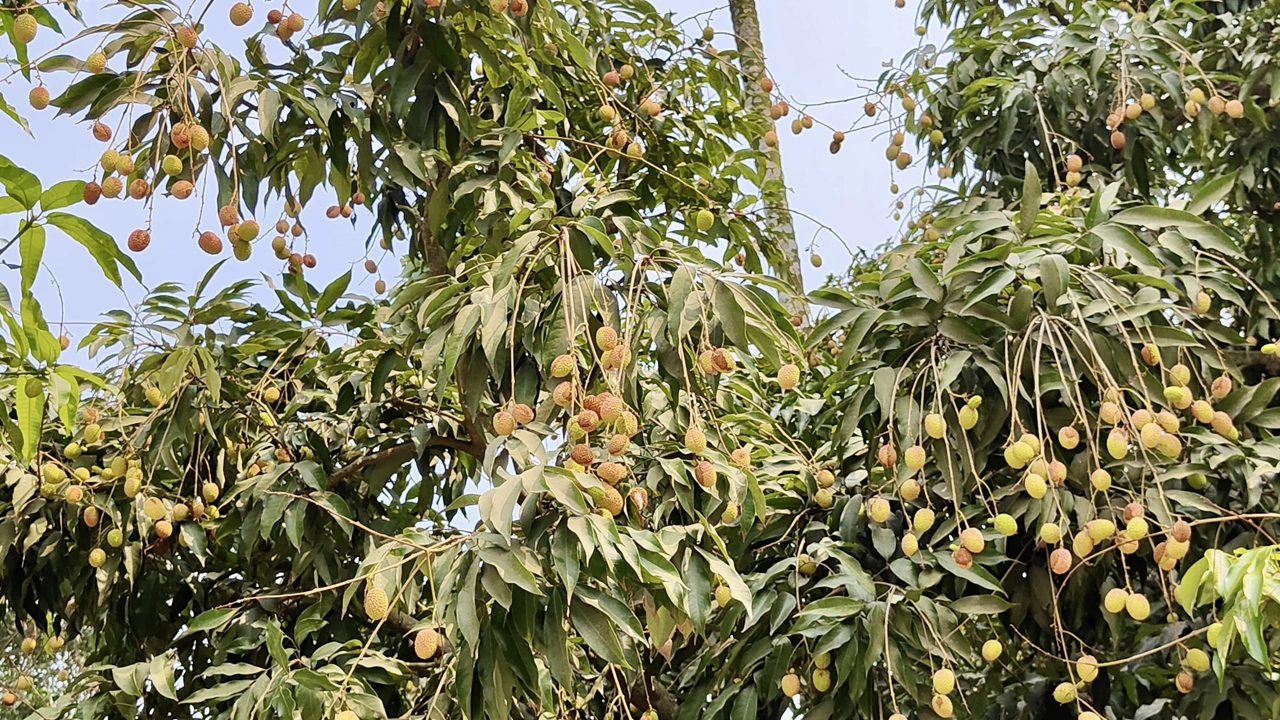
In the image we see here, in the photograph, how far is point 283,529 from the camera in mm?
1776

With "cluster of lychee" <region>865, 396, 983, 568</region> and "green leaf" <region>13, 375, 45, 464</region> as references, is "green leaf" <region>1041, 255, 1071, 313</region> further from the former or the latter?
"green leaf" <region>13, 375, 45, 464</region>

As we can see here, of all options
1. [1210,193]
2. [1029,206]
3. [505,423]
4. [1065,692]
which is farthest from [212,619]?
[1210,193]

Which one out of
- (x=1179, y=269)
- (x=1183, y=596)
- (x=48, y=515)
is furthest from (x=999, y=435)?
(x=48, y=515)

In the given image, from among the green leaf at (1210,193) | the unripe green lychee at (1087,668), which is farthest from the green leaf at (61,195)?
the green leaf at (1210,193)

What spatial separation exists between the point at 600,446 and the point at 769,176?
2259 millimetres

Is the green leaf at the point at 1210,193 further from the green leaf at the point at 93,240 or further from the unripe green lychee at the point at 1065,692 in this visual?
the green leaf at the point at 93,240

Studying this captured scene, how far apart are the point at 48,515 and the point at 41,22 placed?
84 centimetres

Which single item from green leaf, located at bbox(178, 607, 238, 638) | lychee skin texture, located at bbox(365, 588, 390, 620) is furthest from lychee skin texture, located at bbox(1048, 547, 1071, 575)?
green leaf, located at bbox(178, 607, 238, 638)

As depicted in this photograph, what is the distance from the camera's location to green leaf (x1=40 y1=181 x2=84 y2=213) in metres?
0.94

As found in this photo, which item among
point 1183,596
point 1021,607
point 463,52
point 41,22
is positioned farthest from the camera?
point 463,52

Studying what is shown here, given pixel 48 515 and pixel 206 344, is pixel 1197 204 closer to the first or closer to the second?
pixel 206 344

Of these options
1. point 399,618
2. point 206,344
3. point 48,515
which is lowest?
point 399,618

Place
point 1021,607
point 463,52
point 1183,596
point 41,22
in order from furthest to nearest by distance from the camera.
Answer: point 463,52, point 1021,607, point 41,22, point 1183,596

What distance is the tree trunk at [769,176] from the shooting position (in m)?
2.30
